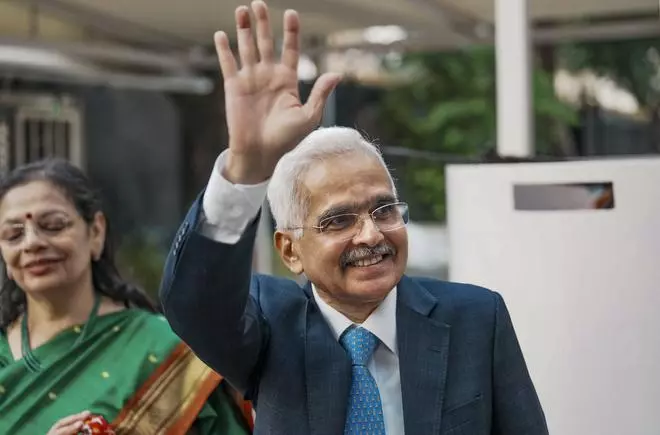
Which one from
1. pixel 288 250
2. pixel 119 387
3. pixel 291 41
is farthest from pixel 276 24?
pixel 291 41

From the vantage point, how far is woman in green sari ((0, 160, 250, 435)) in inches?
101

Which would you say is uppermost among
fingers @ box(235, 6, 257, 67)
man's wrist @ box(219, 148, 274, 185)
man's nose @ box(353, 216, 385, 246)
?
fingers @ box(235, 6, 257, 67)

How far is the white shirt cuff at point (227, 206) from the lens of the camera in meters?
1.56

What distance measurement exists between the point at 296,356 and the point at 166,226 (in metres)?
8.49

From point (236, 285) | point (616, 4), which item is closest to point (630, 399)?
point (236, 285)

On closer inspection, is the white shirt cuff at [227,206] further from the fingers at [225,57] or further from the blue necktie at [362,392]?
the blue necktie at [362,392]

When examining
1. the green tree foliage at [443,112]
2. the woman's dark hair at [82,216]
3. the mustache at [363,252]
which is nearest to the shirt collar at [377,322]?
the mustache at [363,252]

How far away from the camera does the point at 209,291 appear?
1621 millimetres

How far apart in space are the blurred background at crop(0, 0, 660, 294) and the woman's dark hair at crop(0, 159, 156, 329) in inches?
31.0

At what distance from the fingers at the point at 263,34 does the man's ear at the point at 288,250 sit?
34cm

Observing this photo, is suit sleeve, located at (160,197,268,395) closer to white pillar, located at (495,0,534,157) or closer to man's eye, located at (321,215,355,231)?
man's eye, located at (321,215,355,231)

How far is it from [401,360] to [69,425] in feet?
3.17

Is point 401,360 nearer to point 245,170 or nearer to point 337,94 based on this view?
point 245,170

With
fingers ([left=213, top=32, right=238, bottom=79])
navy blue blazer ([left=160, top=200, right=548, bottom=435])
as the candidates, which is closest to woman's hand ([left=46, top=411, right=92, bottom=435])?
navy blue blazer ([left=160, top=200, right=548, bottom=435])
